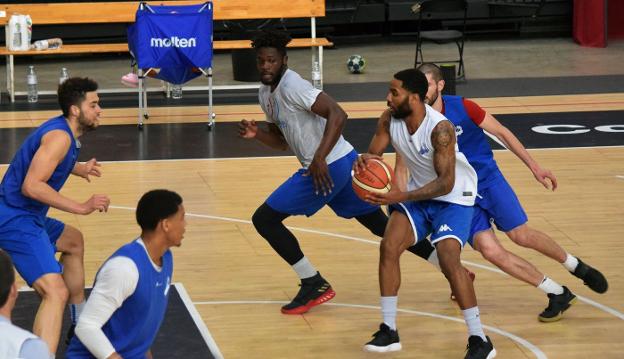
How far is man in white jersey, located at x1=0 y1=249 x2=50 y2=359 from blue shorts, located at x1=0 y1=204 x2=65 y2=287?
2.43 meters

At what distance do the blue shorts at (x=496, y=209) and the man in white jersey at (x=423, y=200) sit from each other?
0.39 metres

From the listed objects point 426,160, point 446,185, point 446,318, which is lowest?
point 446,318

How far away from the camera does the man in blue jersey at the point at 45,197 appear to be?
247 inches

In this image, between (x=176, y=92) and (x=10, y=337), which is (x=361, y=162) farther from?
(x=176, y=92)

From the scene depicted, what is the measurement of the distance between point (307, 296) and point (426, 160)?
52.9 inches

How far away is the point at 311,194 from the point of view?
7578 millimetres

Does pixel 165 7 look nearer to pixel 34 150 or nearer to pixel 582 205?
pixel 582 205

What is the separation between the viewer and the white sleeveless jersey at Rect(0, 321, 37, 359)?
3875 millimetres

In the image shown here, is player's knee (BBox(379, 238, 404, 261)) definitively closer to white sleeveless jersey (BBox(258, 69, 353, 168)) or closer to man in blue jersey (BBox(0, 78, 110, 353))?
white sleeveless jersey (BBox(258, 69, 353, 168))

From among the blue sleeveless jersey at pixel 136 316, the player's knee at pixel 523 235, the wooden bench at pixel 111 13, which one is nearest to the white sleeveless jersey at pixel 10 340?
the blue sleeveless jersey at pixel 136 316

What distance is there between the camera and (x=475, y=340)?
677cm

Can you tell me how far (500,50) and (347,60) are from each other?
2.72 m

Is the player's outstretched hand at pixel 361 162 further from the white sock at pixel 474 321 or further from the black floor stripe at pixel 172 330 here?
the black floor stripe at pixel 172 330

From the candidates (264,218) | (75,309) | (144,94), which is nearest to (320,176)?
(264,218)
